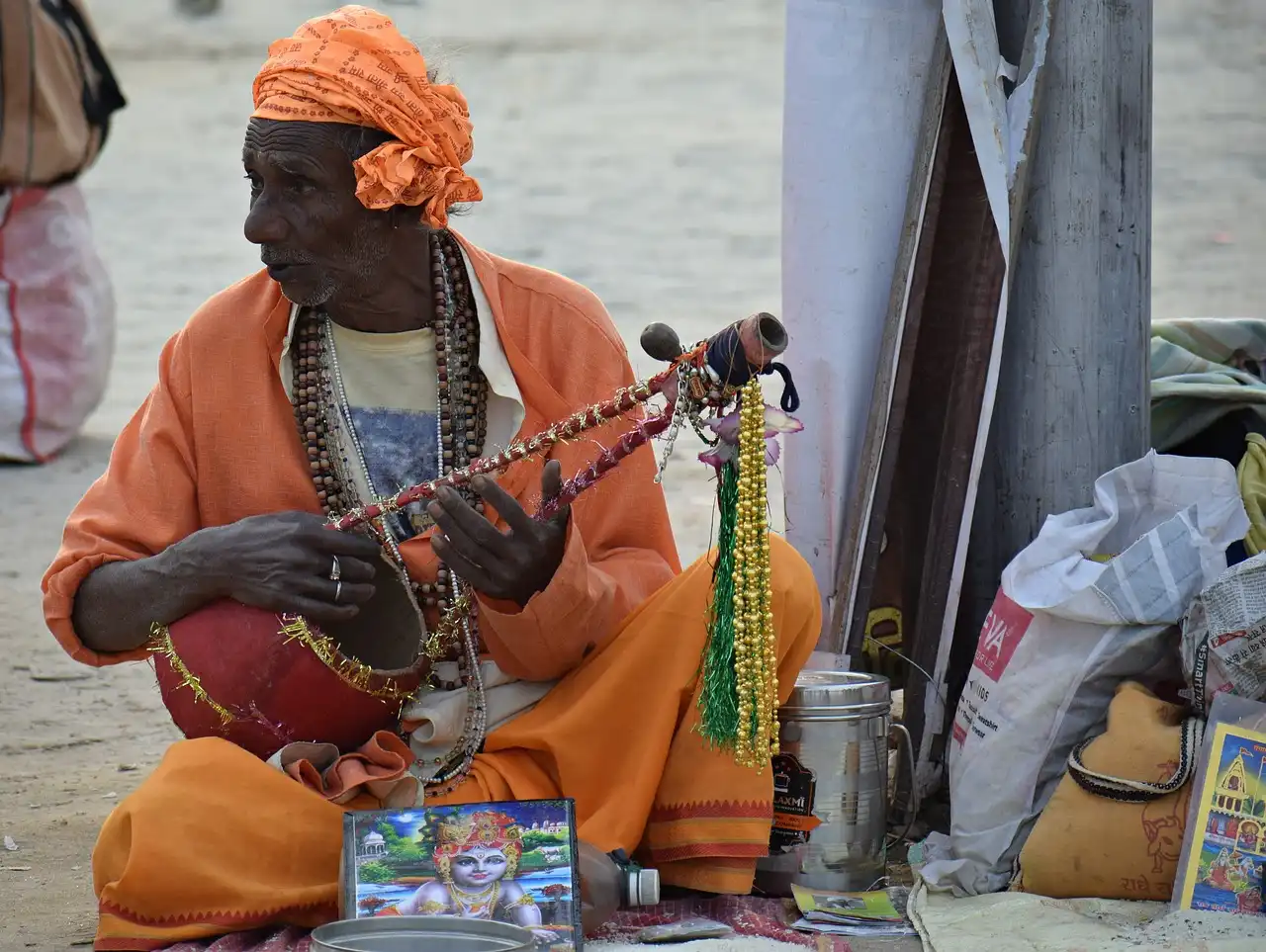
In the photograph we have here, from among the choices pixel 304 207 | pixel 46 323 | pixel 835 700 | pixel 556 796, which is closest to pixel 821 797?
pixel 835 700

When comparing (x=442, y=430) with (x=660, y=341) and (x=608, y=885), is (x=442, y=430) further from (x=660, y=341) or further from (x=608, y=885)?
(x=608, y=885)

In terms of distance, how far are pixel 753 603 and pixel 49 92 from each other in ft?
19.7

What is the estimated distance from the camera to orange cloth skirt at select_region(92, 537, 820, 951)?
3348 mm

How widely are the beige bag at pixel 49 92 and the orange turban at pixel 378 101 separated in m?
4.91

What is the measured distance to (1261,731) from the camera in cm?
348

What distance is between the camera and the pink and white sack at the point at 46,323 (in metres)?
8.39

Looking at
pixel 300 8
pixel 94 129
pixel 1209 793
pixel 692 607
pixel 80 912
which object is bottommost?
pixel 80 912

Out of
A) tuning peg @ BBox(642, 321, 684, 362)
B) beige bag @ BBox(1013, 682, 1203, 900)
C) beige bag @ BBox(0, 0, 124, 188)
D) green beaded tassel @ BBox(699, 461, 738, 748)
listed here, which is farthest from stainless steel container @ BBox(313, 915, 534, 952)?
beige bag @ BBox(0, 0, 124, 188)

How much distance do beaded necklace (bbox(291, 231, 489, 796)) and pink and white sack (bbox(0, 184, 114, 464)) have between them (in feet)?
16.3

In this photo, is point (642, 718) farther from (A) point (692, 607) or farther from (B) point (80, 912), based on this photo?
(B) point (80, 912)

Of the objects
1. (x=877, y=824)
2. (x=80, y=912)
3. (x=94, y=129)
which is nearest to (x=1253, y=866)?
(x=877, y=824)

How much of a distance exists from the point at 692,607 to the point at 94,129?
5910 mm

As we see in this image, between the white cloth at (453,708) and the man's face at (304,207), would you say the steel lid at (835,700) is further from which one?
the man's face at (304,207)

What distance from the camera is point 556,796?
3.70m
